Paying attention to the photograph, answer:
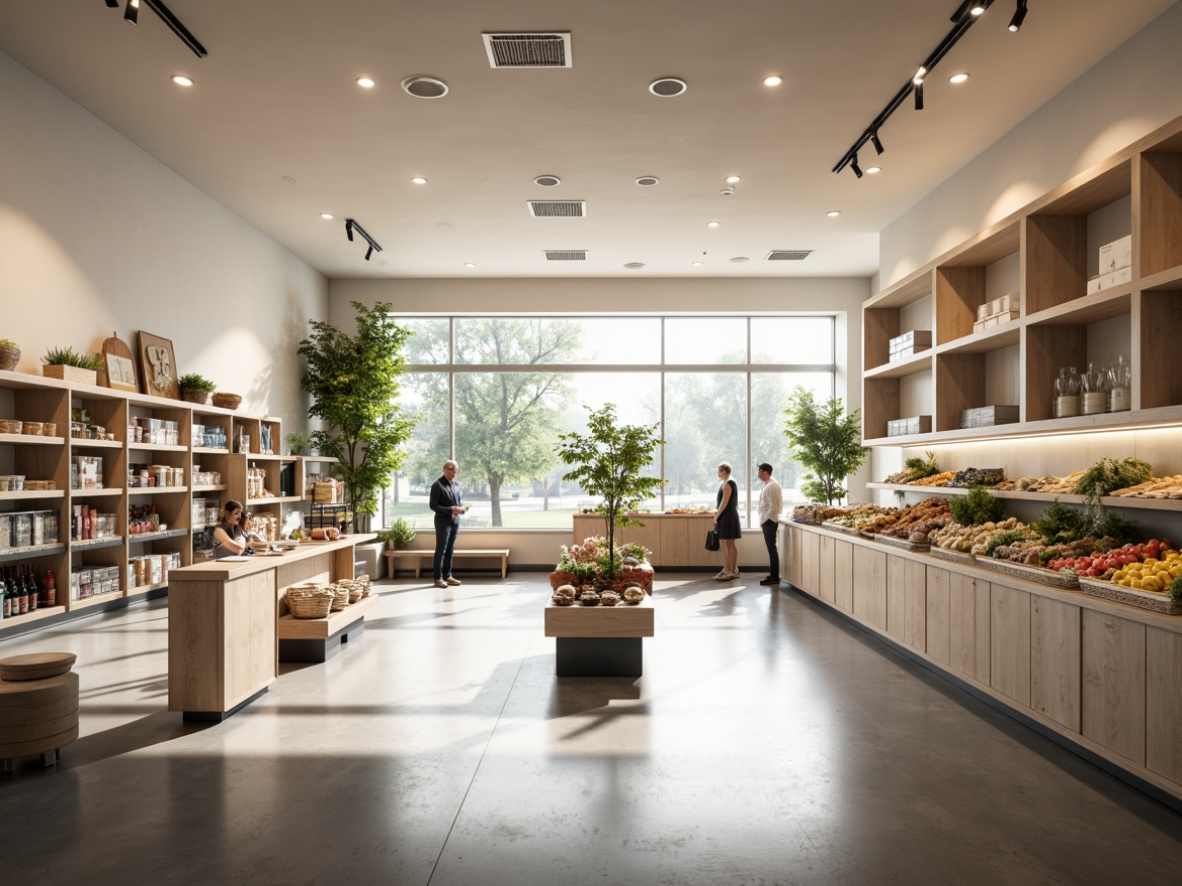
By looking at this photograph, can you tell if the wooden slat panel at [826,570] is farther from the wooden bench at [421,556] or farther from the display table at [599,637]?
the wooden bench at [421,556]

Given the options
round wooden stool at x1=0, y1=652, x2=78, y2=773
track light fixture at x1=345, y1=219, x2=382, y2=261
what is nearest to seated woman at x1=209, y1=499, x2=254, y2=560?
round wooden stool at x1=0, y1=652, x2=78, y2=773

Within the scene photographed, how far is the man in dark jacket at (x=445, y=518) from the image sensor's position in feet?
35.0

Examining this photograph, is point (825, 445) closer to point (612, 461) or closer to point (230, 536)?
point (612, 461)

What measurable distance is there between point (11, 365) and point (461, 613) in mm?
4745

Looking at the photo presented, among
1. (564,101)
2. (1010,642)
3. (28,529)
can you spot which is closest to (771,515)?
(1010,642)

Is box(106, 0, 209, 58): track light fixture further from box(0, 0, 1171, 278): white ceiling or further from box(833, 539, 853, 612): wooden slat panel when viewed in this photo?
box(833, 539, 853, 612): wooden slat panel

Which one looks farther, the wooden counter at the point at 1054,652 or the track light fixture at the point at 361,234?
the track light fixture at the point at 361,234

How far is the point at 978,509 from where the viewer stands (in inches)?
258

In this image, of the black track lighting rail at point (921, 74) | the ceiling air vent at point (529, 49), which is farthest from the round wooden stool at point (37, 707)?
the black track lighting rail at point (921, 74)

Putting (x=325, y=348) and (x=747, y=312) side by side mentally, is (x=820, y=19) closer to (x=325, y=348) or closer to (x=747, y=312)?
(x=747, y=312)

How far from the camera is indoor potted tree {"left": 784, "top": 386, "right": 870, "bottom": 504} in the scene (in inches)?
448

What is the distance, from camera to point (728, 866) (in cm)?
303

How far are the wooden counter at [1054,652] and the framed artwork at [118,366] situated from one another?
719 centimetres

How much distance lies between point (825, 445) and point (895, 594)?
4.96 meters
